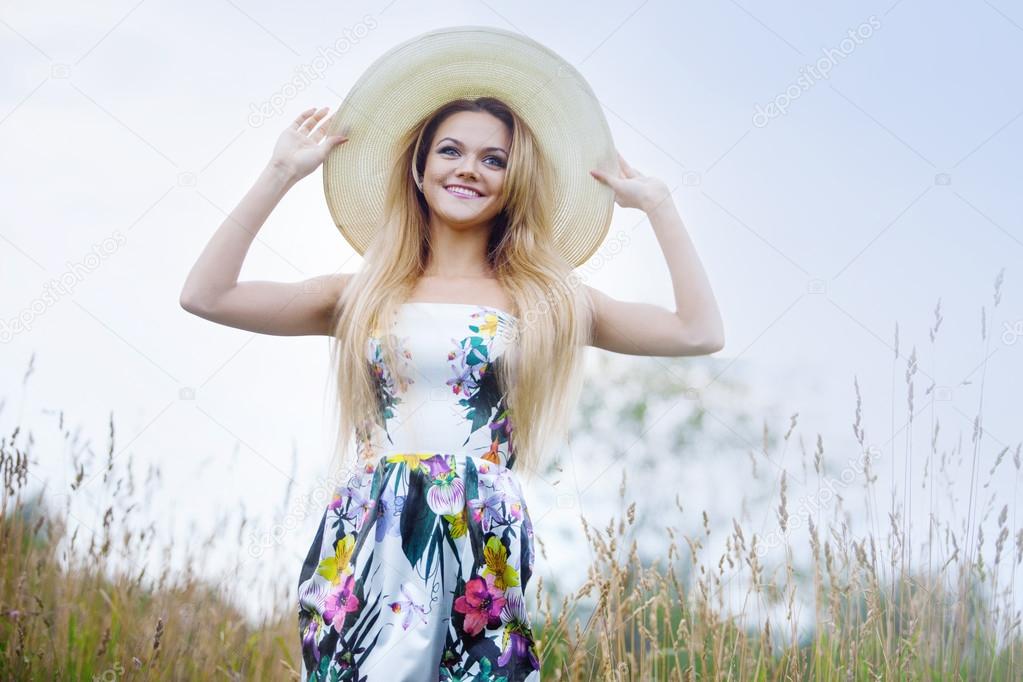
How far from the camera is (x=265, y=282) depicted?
106 inches

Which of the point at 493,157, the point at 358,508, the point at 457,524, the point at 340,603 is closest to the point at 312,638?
the point at 340,603

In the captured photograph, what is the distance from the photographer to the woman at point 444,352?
7.55 ft

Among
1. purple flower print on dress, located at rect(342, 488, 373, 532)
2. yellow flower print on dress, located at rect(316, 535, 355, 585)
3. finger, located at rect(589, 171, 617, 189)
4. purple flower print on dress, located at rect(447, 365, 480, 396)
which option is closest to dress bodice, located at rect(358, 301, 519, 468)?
purple flower print on dress, located at rect(447, 365, 480, 396)

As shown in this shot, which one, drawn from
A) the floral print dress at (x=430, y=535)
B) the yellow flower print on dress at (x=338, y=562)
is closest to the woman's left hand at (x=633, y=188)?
the floral print dress at (x=430, y=535)

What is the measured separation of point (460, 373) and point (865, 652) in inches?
58.0

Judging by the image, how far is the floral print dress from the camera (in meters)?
2.26

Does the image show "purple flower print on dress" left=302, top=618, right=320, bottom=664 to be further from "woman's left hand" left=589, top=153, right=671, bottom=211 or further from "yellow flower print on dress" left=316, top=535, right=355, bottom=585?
"woman's left hand" left=589, top=153, right=671, bottom=211

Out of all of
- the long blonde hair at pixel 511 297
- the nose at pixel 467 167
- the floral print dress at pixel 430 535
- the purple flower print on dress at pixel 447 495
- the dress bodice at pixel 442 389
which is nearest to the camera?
the floral print dress at pixel 430 535

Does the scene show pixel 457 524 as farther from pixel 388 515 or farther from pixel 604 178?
pixel 604 178

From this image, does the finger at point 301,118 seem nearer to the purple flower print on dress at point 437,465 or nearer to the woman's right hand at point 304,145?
the woman's right hand at point 304,145

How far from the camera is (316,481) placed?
3.54m

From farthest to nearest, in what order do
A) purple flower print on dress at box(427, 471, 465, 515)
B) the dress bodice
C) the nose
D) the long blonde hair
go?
the nose, the long blonde hair, the dress bodice, purple flower print on dress at box(427, 471, 465, 515)

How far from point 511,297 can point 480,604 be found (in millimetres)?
794

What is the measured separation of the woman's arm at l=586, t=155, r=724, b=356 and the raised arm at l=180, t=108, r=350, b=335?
711 mm
